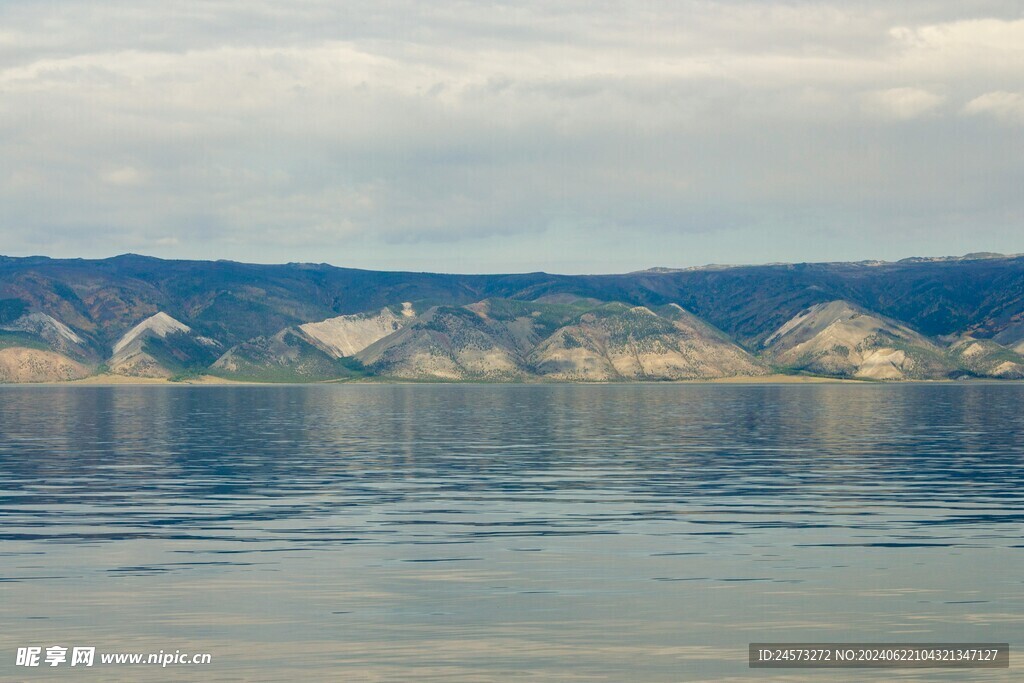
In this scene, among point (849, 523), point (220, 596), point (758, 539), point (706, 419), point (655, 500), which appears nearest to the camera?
point (220, 596)

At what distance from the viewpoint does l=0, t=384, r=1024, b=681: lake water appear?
32656 millimetres

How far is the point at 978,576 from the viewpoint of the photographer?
42844 millimetres

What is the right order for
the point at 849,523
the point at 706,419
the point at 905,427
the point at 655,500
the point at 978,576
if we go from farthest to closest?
the point at 706,419 → the point at 905,427 → the point at 655,500 → the point at 849,523 → the point at 978,576

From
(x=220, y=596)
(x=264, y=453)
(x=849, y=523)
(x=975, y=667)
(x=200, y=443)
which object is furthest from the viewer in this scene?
(x=200, y=443)

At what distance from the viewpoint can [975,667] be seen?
30.7 m

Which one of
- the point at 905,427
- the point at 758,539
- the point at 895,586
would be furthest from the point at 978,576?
the point at 905,427

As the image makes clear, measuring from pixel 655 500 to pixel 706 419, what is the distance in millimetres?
115724

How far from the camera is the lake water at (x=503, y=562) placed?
32656 mm

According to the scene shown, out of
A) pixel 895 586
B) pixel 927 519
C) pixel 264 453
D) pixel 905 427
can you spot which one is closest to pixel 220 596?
pixel 895 586

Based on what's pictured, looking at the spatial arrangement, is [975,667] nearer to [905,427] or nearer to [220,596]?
[220,596]

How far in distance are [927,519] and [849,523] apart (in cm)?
430

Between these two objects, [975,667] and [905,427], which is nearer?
[975,667]

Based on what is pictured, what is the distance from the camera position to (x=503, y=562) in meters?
46.1

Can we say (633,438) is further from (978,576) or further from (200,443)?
(978,576)
